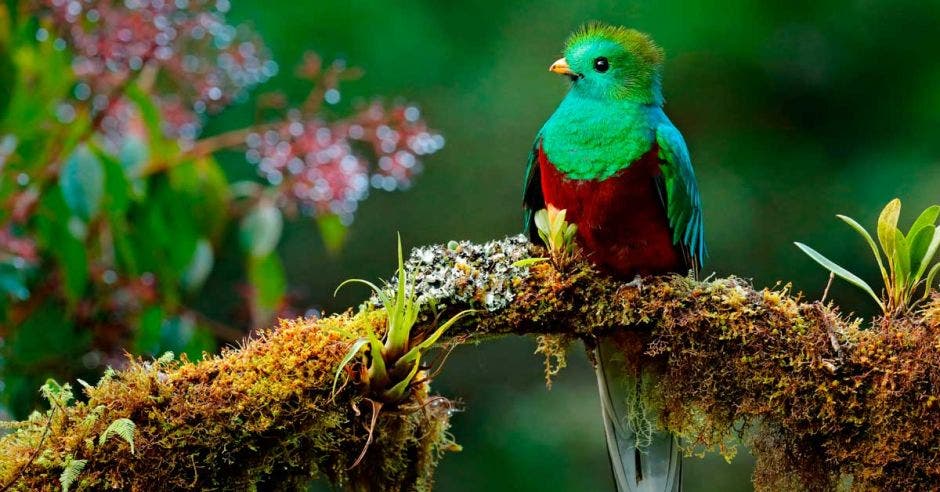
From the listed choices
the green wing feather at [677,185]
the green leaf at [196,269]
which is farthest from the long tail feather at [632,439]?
the green leaf at [196,269]

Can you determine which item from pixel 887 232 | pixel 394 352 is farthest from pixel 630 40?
pixel 394 352

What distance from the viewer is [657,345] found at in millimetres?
1905

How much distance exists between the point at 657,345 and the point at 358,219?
405 cm

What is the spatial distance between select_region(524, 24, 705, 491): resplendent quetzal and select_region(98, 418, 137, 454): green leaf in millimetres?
913

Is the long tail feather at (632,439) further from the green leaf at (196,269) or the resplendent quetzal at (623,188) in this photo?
the green leaf at (196,269)

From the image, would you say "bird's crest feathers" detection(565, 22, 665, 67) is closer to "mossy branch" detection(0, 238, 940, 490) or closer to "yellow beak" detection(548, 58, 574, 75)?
"yellow beak" detection(548, 58, 574, 75)

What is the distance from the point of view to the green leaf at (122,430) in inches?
62.7

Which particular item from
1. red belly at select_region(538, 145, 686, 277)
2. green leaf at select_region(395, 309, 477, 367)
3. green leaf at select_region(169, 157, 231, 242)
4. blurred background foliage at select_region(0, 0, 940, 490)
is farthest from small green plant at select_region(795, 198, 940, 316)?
blurred background foliage at select_region(0, 0, 940, 490)

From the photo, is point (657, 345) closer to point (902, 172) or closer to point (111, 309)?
point (111, 309)

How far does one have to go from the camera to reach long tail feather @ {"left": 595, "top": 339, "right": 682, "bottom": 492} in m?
2.09

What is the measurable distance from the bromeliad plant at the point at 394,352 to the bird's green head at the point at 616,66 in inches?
30.7

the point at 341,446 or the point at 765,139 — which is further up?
the point at 765,139

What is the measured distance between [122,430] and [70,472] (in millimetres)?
101

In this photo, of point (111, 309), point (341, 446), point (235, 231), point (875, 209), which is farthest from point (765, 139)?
point (341, 446)
